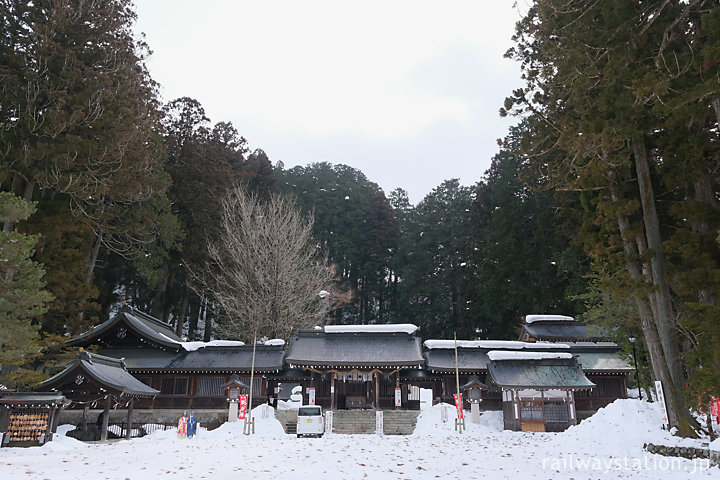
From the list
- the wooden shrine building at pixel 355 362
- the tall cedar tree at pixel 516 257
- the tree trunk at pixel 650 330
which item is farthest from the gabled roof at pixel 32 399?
the tall cedar tree at pixel 516 257

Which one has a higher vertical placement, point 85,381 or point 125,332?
point 125,332

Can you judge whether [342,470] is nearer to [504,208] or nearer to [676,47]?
[676,47]

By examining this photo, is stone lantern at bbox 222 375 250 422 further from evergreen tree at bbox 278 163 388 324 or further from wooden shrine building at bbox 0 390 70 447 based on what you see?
evergreen tree at bbox 278 163 388 324

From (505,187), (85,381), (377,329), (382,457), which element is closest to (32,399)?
(85,381)

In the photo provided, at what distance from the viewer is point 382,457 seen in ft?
43.5

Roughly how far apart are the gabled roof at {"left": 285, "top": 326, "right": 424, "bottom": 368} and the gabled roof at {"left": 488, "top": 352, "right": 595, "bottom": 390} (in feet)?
13.1

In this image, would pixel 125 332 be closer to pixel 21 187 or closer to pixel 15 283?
pixel 21 187

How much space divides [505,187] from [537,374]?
2008 centimetres

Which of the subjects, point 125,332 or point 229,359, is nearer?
point 229,359

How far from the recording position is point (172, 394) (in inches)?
963

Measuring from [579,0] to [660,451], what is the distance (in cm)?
1206

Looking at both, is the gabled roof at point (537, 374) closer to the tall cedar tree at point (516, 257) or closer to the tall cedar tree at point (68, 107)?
the tall cedar tree at point (516, 257)

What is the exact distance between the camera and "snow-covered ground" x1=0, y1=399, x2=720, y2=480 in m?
10.2

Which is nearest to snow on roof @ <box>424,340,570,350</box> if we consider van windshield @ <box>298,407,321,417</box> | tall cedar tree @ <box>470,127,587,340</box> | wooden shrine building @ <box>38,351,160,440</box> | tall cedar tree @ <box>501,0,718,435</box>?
tall cedar tree @ <box>470,127,587,340</box>
